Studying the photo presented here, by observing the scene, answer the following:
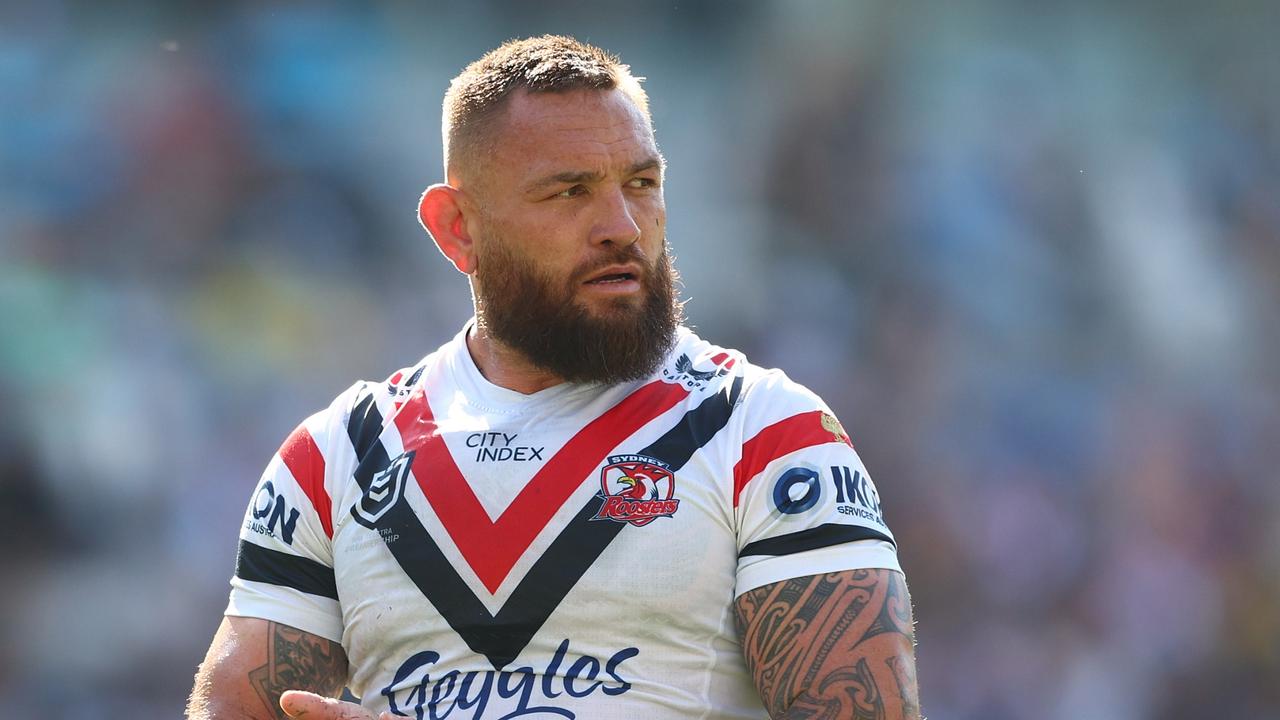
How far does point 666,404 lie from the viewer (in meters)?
3.26

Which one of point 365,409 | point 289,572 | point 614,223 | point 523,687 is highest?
point 614,223

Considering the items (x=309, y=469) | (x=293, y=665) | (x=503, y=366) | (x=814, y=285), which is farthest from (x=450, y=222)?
(x=814, y=285)

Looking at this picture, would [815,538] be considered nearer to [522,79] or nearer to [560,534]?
[560,534]

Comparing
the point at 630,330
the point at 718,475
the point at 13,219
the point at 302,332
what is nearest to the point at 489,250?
the point at 630,330

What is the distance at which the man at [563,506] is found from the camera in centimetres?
291


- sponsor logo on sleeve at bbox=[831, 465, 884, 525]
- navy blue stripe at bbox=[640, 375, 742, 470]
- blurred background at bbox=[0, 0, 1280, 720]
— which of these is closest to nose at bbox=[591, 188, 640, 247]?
navy blue stripe at bbox=[640, 375, 742, 470]

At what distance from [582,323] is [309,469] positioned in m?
0.75

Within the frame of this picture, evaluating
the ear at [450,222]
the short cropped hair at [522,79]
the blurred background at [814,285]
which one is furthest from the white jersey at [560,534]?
the blurred background at [814,285]

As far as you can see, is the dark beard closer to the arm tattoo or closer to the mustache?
the mustache

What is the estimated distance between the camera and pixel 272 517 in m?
→ 3.38

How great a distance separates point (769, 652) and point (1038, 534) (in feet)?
16.6

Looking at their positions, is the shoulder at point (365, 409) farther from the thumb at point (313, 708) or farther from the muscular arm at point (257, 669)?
the thumb at point (313, 708)

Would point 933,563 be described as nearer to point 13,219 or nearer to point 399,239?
point 399,239

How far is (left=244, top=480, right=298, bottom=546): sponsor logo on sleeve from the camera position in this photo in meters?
3.36
